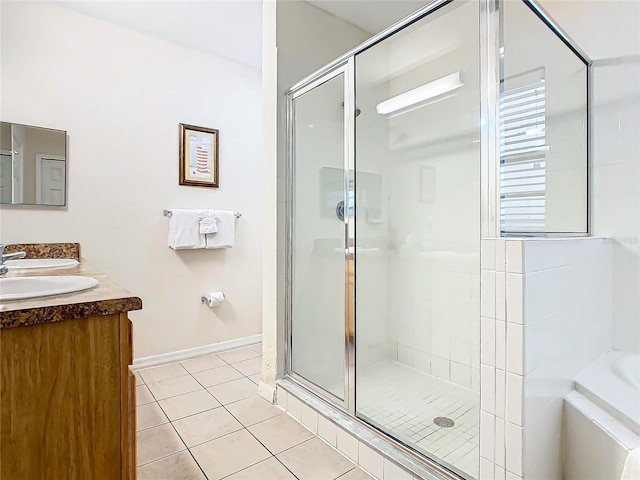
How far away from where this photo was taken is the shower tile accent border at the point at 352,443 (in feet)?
Answer: 4.40

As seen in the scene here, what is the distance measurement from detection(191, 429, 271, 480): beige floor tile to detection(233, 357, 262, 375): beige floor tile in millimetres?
776

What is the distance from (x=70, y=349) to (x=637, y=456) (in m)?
1.49

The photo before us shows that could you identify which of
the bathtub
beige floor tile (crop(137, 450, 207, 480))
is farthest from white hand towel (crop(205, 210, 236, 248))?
the bathtub

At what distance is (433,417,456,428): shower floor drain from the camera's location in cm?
174

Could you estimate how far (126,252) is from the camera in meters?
2.50

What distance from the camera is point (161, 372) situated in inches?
98.4

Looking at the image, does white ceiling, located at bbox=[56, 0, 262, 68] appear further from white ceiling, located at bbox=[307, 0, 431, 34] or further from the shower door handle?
the shower door handle

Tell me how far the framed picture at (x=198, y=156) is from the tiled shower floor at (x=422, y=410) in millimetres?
1912

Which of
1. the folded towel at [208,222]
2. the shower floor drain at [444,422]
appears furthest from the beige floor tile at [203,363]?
the shower floor drain at [444,422]

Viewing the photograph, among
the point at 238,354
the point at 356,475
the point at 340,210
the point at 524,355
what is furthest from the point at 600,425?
the point at 238,354

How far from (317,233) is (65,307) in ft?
5.04

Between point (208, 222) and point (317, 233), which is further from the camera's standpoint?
point (208, 222)

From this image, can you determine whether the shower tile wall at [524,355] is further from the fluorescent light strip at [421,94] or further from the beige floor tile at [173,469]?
the fluorescent light strip at [421,94]

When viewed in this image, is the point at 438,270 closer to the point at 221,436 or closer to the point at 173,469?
the point at 221,436
